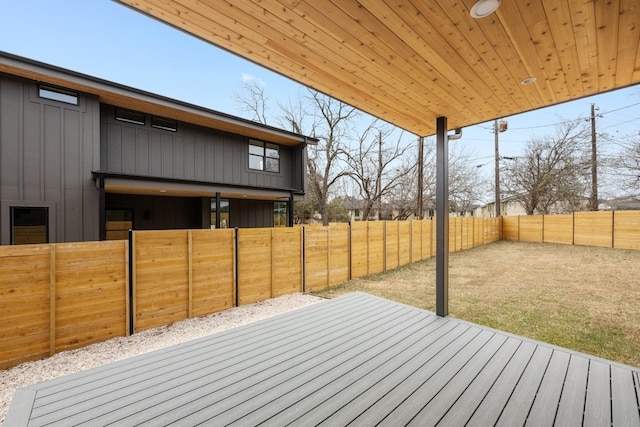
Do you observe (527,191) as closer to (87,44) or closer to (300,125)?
(300,125)

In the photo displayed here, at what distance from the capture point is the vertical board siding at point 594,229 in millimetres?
11156

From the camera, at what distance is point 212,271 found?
454 cm

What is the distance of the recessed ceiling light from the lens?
1567mm

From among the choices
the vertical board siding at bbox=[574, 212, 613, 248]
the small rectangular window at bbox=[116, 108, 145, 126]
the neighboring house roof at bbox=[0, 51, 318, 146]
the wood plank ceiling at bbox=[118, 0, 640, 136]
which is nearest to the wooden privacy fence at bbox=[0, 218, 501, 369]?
the wood plank ceiling at bbox=[118, 0, 640, 136]

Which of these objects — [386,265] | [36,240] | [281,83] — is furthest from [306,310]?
[281,83]

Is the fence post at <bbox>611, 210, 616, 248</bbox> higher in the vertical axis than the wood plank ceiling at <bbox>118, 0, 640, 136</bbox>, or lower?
lower

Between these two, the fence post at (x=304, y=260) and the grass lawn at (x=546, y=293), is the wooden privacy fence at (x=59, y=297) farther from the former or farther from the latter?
the grass lawn at (x=546, y=293)

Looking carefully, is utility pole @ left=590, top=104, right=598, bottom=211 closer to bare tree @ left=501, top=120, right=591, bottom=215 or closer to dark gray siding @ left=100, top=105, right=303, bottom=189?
bare tree @ left=501, top=120, right=591, bottom=215

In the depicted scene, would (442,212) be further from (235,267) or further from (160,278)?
(160,278)

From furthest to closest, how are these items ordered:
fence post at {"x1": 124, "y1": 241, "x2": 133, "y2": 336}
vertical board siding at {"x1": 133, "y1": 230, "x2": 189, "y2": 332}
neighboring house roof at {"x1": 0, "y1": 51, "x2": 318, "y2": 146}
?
neighboring house roof at {"x1": 0, "y1": 51, "x2": 318, "y2": 146}, vertical board siding at {"x1": 133, "y1": 230, "x2": 189, "y2": 332}, fence post at {"x1": 124, "y1": 241, "x2": 133, "y2": 336}

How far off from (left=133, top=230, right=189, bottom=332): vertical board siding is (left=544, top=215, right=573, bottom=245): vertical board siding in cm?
1597

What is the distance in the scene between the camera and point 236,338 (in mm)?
2742

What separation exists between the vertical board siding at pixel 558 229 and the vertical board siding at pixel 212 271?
15.2 metres

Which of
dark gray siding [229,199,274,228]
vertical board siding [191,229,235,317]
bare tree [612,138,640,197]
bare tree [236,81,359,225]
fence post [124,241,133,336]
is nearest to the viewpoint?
fence post [124,241,133,336]
